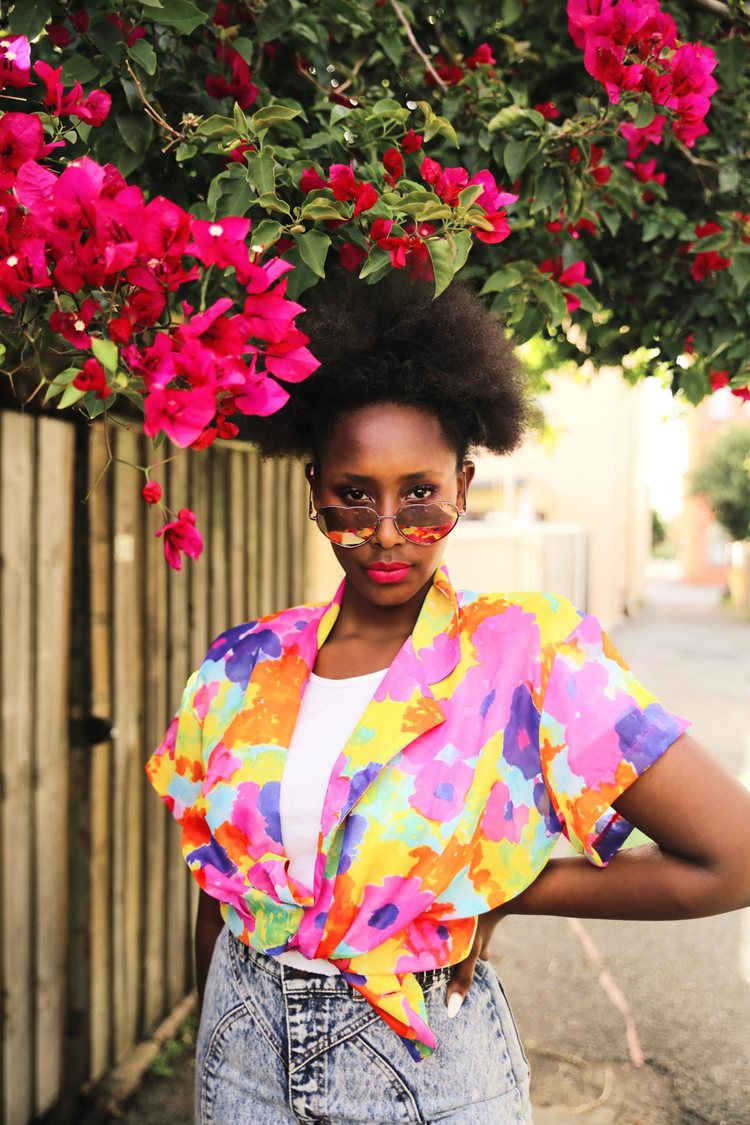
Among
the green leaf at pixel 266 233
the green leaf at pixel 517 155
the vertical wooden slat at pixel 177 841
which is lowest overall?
the vertical wooden slat at pixel 177 841

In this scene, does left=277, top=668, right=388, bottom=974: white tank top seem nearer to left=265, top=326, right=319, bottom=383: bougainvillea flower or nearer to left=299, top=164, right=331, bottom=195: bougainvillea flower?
left=265, top=326, right=319, bottom=383: bougainvillea flower

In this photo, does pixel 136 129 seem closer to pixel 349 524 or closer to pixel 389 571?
pixel 349 524

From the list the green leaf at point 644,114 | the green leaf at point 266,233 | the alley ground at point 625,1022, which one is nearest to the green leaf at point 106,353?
the green leaf at point 266,233

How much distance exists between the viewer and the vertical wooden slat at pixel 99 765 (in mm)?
3104

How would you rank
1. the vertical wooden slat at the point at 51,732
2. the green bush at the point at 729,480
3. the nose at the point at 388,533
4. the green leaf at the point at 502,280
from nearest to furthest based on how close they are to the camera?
the nose at the point at 388,533
the green leaf at the point at 502,280
the vertical wooden slat at the point at 51,732
the green bush at the point at 729,480

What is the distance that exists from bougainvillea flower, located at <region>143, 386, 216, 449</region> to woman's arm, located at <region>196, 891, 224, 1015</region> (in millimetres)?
1104

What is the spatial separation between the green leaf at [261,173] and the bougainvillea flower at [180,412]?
47 cm

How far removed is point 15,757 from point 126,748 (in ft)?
1.81

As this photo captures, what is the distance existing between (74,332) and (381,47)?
1302mm

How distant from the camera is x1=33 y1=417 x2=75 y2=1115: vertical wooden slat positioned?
2895mm

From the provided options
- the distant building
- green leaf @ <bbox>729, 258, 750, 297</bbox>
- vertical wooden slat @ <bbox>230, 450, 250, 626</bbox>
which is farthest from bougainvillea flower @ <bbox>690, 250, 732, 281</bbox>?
the distant building

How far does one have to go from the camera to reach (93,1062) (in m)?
3.21

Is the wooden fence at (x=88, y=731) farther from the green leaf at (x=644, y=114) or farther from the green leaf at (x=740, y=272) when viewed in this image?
the green leaf at (x=644, y=114)

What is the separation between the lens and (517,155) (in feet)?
5.85
